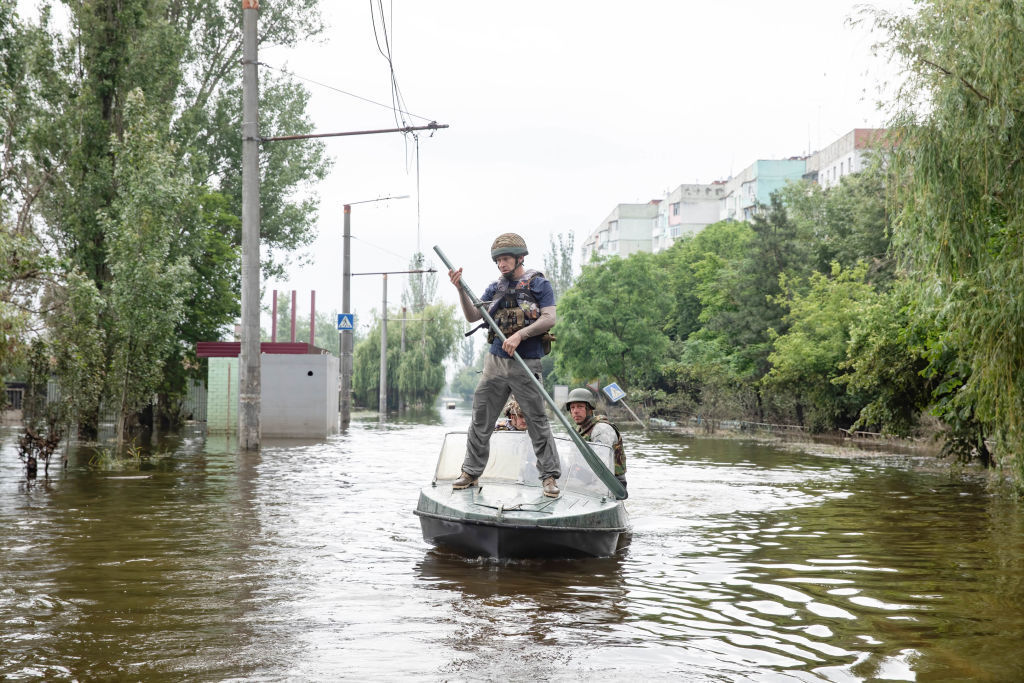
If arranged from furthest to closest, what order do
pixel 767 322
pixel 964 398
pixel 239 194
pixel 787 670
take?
pixel 767 322
pixel 239 194
pixel 964 398
pixel 787 670

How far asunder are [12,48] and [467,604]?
13.2 meters

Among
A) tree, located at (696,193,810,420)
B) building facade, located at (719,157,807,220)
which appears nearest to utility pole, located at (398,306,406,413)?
tree, located at (696,193,810,420)

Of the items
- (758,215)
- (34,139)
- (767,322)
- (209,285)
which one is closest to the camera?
(34,139)

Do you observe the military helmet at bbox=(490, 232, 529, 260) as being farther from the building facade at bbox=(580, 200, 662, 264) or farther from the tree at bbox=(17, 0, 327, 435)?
the building facade at bbox=(580, 200, 662, 264)

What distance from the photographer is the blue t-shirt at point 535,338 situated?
35.6 ft

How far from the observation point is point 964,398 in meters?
15.5

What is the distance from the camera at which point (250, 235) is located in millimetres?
24891

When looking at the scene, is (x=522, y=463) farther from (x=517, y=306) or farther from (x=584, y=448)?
(x=517, y=306)

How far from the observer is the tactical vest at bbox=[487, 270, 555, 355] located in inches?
427

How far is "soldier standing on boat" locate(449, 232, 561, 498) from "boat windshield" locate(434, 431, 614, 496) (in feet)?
1.56

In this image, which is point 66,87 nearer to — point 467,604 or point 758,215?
point 467,604

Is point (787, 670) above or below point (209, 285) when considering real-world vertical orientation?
below

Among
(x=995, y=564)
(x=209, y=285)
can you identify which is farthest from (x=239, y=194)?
(x=995, y=564)

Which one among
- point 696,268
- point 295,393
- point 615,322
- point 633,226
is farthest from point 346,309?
point 633,226
